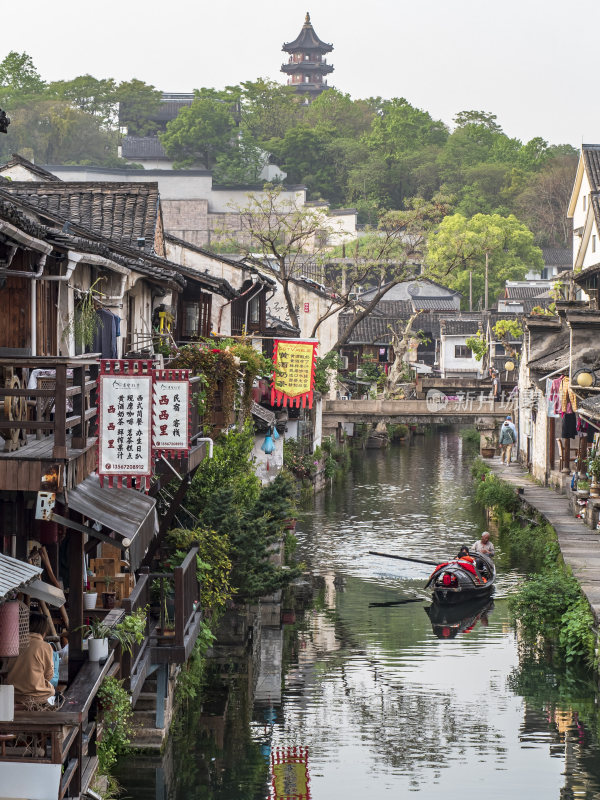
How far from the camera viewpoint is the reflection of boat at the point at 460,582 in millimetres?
34812

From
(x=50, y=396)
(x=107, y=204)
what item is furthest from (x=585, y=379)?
(x=50, y=396)

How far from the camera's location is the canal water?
71.2ft

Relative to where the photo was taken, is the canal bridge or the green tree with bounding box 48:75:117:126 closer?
the canal bridge

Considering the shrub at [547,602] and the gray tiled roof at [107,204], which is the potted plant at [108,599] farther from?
the shrub at [547,602]

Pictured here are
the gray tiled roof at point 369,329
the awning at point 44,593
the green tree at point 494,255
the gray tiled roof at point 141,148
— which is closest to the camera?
the awning at point 44,593

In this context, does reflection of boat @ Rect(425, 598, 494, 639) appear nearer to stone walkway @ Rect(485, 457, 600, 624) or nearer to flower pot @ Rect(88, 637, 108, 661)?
stone walkway @ Rect(485, 457, 600, 624)

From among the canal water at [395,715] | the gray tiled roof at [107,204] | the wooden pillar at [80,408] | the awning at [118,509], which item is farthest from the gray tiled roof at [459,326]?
the wooden pillar at [80,408]

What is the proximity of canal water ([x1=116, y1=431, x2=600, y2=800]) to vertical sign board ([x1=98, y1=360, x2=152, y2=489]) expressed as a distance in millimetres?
6450

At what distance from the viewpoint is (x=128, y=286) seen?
23.7 m

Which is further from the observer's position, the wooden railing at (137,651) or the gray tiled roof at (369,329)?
the gray tiled roof at (369,329)

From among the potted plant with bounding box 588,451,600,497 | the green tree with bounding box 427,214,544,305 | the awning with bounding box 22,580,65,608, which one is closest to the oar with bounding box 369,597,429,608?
the potted plant with bounding box 588,451,600,497

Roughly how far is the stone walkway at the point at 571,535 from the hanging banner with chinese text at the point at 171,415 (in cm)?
1085

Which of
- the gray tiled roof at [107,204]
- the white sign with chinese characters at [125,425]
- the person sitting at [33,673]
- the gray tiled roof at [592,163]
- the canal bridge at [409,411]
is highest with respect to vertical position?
the gray tiled roof at [592,163]

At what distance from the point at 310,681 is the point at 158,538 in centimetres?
659
